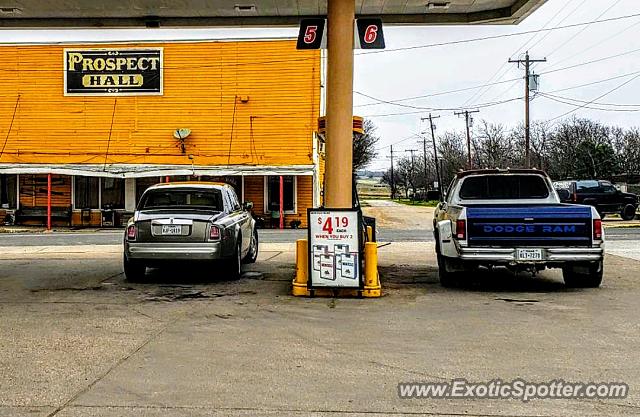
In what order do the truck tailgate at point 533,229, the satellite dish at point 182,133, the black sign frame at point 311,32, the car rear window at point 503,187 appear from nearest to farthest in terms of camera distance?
the truck tailgate at point 533,229, the black sign frame at point 311,32, the car rear window at point 503,187, the satellite dish at point 182,133

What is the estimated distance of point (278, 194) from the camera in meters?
34.2

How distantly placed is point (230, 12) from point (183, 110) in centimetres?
1899

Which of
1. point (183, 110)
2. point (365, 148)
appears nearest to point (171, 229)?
point (183, 110)

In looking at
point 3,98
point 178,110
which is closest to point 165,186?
point 178,110

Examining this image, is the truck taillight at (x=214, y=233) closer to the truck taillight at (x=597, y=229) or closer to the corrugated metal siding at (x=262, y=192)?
the truck taillight at (x=597, y=229)

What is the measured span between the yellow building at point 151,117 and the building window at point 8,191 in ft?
0.21

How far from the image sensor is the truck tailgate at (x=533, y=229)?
35.1 feet

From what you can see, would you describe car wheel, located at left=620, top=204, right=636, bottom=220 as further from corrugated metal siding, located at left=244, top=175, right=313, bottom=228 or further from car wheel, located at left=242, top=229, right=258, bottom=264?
car wheel, located at left=242, top=229, right=258, bottom=264

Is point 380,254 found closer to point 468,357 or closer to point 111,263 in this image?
point 111,263

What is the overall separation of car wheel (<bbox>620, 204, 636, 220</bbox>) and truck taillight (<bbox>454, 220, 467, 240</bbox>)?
94.5 feet

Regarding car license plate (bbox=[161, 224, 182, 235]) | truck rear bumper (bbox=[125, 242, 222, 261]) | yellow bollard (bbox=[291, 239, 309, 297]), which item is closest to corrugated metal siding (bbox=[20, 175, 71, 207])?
truck rear bumper (bbox=[125, 242, 222, 261])

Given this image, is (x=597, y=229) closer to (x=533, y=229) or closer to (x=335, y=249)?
(x=533, y=229)

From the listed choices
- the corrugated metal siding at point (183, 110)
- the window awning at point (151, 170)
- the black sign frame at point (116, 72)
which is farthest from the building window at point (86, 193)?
the black sign frame at point (116, 72)

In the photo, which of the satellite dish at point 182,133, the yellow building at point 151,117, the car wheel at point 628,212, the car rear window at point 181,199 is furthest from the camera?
the car wheel at point 628,212
